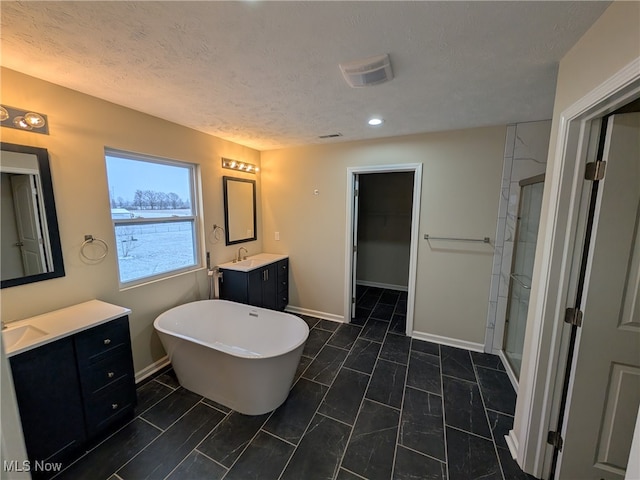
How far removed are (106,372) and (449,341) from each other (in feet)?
10.7

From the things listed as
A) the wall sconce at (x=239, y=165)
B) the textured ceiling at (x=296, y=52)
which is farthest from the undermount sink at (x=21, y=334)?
the wall sconce at (x=239, y=165)

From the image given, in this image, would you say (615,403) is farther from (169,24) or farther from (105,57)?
(105,57)

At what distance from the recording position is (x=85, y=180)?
195 centimetres

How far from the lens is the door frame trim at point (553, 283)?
1.30m

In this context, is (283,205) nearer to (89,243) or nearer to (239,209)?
(239,209)

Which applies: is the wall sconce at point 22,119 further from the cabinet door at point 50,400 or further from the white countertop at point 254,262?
the white countertop at point 254,262

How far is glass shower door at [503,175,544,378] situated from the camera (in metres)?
2.23

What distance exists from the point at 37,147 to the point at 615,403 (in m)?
3.77

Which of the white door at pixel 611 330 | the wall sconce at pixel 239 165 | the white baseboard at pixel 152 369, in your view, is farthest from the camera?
the wall sconce at pixel 239 165

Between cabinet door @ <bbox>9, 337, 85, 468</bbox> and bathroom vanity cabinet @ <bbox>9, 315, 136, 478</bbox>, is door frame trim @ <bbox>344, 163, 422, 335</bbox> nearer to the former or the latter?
bathroom vanity cabinet @ <bbox>9, 315, 136, 478</bbox>

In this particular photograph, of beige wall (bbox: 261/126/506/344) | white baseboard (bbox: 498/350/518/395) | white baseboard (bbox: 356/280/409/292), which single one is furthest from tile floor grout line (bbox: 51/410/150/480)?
white baseboard (bbox: 356/280/409/292)

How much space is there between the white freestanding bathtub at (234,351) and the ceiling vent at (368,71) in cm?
190

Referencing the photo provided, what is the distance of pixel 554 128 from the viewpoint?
4.81 ft

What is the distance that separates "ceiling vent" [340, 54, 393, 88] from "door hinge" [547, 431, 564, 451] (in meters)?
2.36
